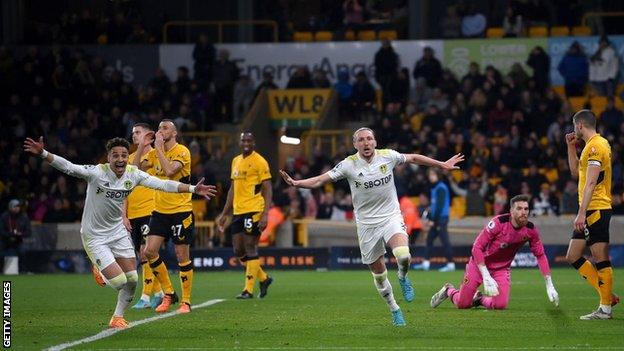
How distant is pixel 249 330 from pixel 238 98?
70.9ft

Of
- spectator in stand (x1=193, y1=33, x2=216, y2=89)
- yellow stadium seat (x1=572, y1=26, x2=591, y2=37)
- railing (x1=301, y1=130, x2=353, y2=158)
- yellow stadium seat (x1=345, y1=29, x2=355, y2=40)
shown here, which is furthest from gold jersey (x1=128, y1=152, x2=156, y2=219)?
yellow stadium seat (x1=572, y1=26, x2=591, y2=37)

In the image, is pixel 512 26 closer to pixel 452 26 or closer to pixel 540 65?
pixel 452 26

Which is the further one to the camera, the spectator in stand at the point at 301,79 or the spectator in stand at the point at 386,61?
the spectator in stand at the point at 301,79

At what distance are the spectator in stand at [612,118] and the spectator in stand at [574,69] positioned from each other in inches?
85.6

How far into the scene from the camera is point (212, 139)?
34.7m

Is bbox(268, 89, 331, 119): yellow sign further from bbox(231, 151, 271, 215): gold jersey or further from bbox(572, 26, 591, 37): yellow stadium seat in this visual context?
bbox(231, 151, 271, 215): gold jersey

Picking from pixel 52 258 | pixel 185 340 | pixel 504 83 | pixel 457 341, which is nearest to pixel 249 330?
pixel 185 340

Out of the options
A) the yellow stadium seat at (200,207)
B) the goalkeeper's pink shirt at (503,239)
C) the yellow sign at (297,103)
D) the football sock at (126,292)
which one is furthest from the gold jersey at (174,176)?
the yellow sign at (297,103)

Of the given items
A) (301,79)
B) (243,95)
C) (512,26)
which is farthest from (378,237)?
(512,26)

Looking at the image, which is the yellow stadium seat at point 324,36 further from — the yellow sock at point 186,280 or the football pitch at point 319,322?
the yellow sock at point 186,280

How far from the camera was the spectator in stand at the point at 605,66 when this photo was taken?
33312 millimetres

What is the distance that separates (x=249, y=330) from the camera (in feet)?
45.0

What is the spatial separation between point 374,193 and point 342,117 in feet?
68.0

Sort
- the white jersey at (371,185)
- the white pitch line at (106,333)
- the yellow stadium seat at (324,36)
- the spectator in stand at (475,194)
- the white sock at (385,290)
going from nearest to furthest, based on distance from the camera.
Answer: the white pitch line at (106,333), the white sock at (385,290), the white jersey at (371,185), the spectator in stand at (475,194), the yellow stadium seat at (324,36)
